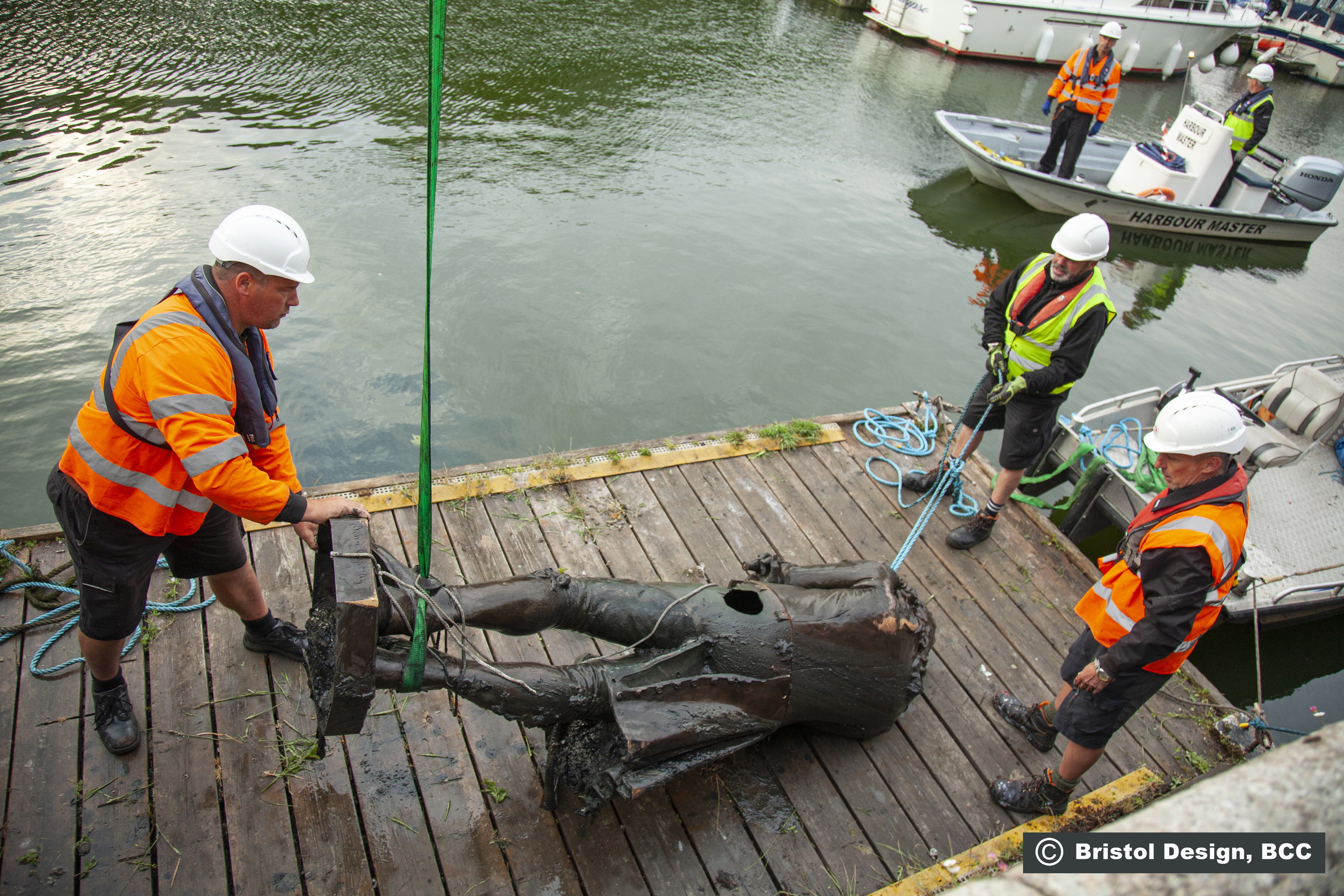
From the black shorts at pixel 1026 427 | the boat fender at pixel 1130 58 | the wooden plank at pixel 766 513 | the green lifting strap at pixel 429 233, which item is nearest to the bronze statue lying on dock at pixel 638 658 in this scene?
the green lifting strap at pixel 429 233

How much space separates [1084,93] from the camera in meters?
10.1

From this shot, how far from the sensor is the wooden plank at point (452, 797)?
2652 mm

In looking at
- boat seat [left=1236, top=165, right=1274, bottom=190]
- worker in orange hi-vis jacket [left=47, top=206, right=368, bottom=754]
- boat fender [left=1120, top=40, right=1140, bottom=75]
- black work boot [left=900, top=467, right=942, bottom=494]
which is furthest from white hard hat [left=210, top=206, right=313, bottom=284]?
boat fender [left=1120, top=40, right=1140, bottom=75]

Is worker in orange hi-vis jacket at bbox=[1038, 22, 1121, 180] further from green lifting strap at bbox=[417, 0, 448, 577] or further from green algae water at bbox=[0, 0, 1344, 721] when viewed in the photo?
green lifting strap at bbox=[417, 0, 448, 577]

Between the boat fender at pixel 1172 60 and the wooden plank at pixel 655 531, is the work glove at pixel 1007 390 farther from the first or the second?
the boat fender at pixel 1172 60

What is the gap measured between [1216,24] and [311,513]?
25.6 metres

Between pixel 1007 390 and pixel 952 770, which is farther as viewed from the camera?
pixel 1007 390

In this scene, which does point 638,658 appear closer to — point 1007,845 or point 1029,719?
point 1007,845

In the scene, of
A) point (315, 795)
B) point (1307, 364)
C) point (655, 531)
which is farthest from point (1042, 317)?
point (315, 795)

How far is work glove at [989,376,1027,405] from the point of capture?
4180 mm

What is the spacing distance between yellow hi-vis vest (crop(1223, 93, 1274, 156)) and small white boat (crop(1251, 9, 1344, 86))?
15.9 metres

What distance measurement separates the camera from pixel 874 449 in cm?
511

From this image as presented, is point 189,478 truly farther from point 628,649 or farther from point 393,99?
point 393,99

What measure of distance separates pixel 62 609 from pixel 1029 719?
4209 mm
